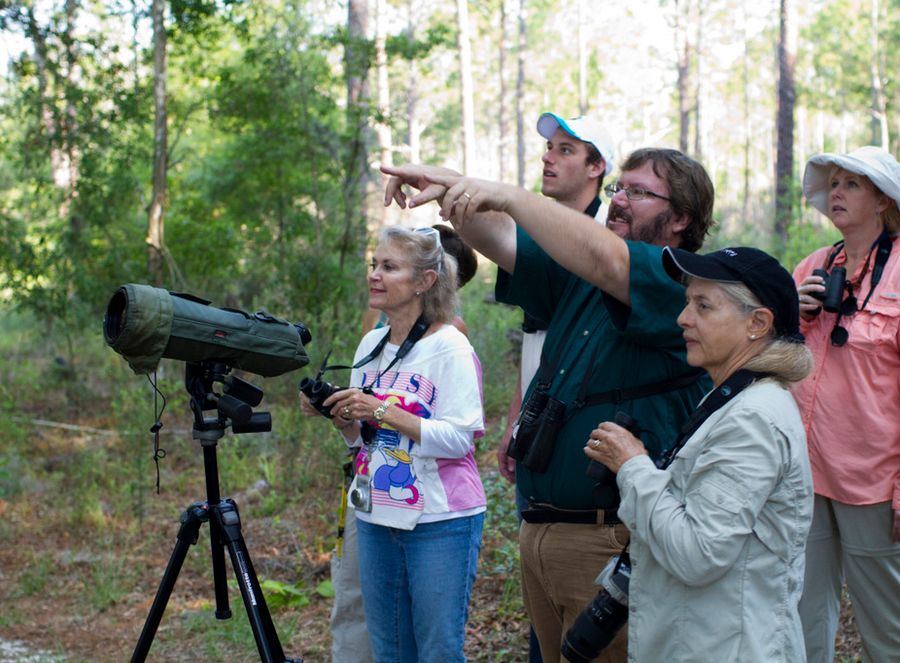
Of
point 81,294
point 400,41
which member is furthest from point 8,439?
point 400,41

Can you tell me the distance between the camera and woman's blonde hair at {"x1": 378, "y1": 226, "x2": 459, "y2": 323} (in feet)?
11.0

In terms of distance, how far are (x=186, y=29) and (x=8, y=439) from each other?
4.47m

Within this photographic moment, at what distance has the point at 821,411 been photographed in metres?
3.12

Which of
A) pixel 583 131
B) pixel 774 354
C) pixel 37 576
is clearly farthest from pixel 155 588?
pixel 774 354

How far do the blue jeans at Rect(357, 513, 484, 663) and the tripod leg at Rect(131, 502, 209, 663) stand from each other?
22.6 inches

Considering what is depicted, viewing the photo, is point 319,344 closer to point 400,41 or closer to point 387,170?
point 400,41

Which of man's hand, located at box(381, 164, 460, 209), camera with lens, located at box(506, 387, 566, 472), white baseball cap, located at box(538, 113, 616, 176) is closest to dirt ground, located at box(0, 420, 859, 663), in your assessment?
camera with lens, located at box(506, 387, 566, 472)

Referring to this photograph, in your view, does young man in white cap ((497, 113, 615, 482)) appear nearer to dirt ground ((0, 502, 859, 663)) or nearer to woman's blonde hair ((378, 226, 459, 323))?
woman's blonde hair ((378, 226, 459, 323))

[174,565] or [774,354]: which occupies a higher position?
[774,354]

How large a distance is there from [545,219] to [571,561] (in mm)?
957

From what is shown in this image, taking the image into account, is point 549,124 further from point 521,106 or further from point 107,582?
point 521,106

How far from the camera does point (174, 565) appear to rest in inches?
115

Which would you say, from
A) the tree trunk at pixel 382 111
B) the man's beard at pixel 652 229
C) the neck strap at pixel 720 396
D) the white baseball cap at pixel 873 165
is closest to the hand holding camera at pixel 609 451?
the neck strap at pixel 720 396

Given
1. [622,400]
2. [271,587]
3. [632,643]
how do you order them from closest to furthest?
[632,643] → [622,400] → [271,587]
